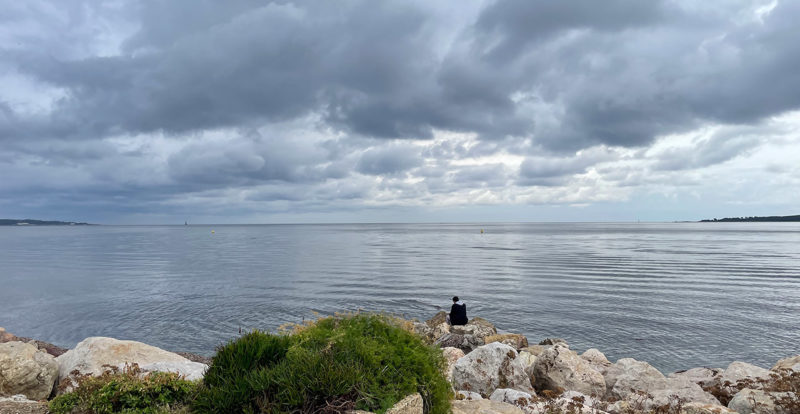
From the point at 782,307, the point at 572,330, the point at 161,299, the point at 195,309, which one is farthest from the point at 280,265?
the point at 782,307

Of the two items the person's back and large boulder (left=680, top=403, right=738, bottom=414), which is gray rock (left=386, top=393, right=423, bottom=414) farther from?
the person's back

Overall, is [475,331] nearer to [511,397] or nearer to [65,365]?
[511,397]

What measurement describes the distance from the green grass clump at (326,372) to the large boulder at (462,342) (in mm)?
11510

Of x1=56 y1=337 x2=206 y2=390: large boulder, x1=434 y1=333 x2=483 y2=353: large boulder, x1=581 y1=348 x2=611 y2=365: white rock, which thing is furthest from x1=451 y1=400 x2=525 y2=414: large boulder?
x1=434 y1=333 x2=483 y2=353: large boulder

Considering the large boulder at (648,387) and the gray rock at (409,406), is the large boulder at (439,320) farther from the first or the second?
the gray rock at (409,406)

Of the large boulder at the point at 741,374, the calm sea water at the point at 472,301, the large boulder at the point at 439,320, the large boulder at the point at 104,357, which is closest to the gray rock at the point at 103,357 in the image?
the large boulder at the point at 104,357

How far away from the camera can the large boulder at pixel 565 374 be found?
12.1 m

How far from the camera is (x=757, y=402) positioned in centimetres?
944

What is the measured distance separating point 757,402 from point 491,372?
5844 millimetres

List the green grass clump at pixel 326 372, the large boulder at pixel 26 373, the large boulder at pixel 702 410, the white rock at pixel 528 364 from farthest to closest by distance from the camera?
the white rock at pixel 528 364 < the large boulder at pixel 26 373 < the large boulder at pixel 702 410 < the green grass clump at pixel 326 372

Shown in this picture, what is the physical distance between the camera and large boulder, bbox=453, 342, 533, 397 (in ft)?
39.2

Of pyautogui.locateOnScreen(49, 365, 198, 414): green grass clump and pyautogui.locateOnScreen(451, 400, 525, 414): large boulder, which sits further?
pyautogui.locateOnScreen(451, 400, 525, 414): large boulder

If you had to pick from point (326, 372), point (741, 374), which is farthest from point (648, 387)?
point (326, 372)

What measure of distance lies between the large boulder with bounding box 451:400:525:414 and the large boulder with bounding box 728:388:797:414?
5.58 meters
